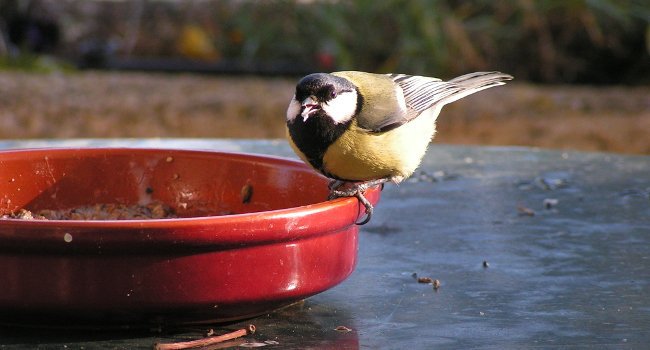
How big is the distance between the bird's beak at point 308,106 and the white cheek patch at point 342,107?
22 mm

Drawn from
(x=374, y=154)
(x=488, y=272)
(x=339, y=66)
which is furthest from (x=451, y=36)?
(x=488, y=272)

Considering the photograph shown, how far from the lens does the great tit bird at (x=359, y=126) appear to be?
7.22 ft

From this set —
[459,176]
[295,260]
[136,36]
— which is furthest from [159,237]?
[136,36]

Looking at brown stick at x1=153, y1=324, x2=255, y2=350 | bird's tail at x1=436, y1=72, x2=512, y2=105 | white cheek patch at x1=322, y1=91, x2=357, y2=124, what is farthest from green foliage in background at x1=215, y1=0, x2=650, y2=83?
brown stick at x1=153, y1=324, x2=255, y2=350

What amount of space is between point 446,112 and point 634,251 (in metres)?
5.51

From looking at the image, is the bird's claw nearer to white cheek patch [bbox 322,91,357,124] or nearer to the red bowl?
the red bowl

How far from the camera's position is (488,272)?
1832mm

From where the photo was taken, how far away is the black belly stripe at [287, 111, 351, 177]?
2.23m

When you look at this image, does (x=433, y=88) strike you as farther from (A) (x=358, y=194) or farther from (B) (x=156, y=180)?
(A) (x=358, y=194)

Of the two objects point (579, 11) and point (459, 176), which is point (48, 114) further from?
point (459, 176)

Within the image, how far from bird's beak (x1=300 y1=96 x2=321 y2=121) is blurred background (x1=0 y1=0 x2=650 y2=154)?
4489 millimetres

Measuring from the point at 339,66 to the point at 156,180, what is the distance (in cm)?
589

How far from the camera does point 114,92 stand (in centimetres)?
779

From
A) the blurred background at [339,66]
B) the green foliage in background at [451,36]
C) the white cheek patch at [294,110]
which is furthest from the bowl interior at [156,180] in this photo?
the green foliage in background at [451,36]
